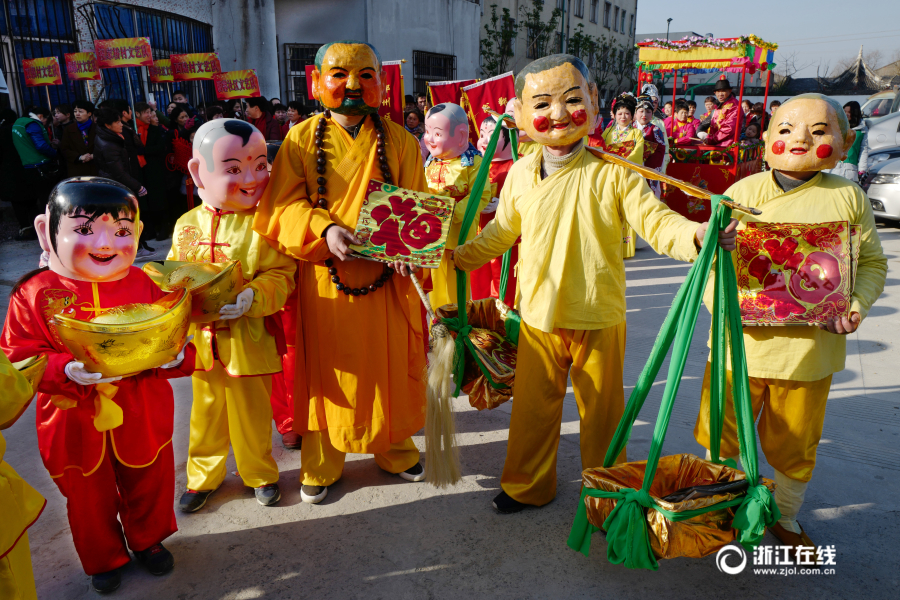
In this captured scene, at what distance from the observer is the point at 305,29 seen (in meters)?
16.0

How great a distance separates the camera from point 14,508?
1.69m

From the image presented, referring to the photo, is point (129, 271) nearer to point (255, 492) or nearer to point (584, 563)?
Result: point (255, 492)

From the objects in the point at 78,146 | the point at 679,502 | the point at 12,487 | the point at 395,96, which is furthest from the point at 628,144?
the point at 78,146

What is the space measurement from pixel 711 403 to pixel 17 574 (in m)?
2.18

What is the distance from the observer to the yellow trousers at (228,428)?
9.12 feet

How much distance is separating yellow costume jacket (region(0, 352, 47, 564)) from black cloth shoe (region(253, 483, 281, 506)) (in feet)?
3.64

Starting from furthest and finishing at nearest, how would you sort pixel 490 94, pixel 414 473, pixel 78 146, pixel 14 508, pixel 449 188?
pixel 78 146 < pixel 490 94 < pixel 449 188 < pixel 414 473 < pixel 14 508

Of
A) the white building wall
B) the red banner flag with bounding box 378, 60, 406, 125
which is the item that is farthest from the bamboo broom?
the white building wall

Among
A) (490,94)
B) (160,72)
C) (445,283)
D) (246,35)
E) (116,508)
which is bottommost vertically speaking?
(116,508)

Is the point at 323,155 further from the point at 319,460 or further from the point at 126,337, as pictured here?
the point at 319,460

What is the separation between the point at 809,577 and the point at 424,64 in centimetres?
1773

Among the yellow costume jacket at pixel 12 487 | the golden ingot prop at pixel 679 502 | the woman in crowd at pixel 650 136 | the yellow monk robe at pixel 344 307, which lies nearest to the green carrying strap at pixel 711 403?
the golden ingot prop at pixel 679 502

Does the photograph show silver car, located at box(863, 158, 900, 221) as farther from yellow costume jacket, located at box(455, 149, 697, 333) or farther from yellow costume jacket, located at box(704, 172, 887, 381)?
yellow costume jacket, located at box(455, 149, 697, 333)

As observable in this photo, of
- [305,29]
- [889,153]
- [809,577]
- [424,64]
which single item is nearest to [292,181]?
[809,577]
